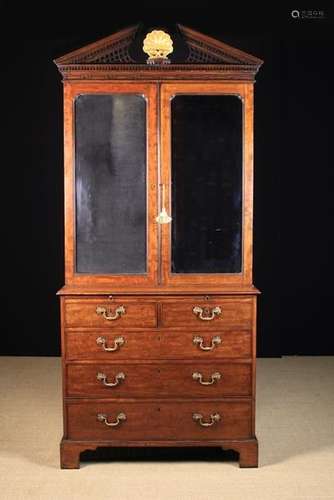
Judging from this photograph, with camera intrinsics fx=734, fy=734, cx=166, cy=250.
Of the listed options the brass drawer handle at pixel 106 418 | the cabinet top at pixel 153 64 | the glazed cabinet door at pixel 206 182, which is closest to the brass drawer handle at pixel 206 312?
the glazed cabinet door at pixel 206 182

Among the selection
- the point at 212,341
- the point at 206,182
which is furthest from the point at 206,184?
the point at 212,341

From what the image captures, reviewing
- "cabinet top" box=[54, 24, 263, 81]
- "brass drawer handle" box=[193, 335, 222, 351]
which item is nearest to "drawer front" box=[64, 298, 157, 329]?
"brass drawer handle" box=[193, 335, 222, 351]

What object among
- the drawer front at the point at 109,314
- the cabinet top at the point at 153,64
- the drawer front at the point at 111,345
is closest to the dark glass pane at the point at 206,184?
the cabinet top at the point at 153,64

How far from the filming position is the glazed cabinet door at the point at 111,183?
3.48m

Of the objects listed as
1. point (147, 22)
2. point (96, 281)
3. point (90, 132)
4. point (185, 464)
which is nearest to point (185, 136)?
point (90, 132)

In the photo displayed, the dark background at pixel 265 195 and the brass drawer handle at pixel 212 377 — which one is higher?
the dark background at pixel 265 195

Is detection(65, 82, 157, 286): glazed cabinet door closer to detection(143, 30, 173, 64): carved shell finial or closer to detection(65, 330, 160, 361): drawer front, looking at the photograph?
detection(143, 30, 173, 64): carved shell finial

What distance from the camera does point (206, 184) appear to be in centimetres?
352

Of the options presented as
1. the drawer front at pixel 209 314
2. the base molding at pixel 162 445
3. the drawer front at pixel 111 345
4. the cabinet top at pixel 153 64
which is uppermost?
the cabinet top at pixel 153 64

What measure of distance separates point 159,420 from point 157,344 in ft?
1.20

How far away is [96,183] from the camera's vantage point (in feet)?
11.5

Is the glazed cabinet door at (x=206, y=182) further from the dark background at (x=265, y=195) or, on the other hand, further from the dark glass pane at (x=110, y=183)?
the dark background at (x=265, y=195)

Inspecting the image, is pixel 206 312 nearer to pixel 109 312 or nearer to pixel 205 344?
pixel 205 344

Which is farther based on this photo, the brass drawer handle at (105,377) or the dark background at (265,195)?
the dark background at (265,195)
